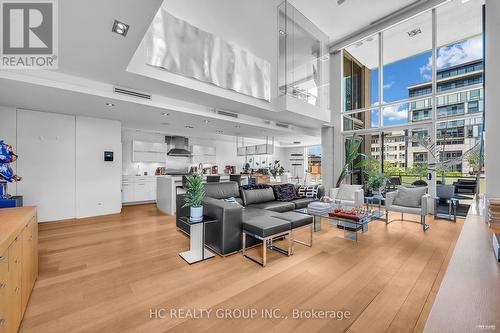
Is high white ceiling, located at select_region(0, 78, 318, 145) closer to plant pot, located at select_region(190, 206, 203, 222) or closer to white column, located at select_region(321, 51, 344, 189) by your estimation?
plant pot, located at select_region(190, 206, 203, 222)

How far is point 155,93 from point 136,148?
4166mm

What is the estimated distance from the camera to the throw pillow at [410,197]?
4.45 metres

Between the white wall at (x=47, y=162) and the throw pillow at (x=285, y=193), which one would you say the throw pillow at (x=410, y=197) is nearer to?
the throw pillow at (x=285, y=193)

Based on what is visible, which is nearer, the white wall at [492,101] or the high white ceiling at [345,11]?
the white wall at [492,101]

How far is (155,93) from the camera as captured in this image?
14.0 ft

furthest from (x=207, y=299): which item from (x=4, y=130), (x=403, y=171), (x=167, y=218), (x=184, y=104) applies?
(x=403, y=171)

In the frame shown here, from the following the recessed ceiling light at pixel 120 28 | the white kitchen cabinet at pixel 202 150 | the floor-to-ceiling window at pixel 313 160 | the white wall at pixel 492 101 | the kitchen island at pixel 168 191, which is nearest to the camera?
the white wall at pixel 492 101

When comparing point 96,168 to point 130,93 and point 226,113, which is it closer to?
point 130,93

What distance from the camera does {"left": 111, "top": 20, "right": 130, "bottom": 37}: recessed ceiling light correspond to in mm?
2254

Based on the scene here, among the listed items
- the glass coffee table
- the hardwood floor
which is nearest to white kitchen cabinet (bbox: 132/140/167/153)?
the hardwood floor

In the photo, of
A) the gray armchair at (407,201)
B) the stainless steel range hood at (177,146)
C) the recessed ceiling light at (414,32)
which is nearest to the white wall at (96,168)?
the stainless steel range hood at (177,146)

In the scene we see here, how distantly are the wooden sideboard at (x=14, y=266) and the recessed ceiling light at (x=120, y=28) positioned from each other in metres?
2.07

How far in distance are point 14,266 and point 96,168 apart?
4560 millimetres

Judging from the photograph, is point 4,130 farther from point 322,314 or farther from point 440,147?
point 440,147
